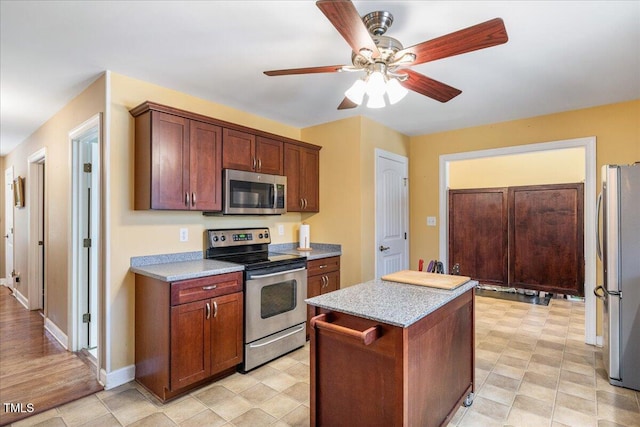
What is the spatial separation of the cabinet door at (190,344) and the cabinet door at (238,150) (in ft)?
4.16

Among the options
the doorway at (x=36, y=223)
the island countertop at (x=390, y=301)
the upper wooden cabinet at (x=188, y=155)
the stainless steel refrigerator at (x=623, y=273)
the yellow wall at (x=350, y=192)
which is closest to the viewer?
the island countertop at (x=390, y=301)

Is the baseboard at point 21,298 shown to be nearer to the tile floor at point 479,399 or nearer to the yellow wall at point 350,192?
the tile floor at point 479,399

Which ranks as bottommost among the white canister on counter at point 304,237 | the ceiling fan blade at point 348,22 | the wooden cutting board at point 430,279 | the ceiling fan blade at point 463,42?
the wooden cutting board at point 430,279

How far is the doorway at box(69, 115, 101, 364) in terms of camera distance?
118 inches

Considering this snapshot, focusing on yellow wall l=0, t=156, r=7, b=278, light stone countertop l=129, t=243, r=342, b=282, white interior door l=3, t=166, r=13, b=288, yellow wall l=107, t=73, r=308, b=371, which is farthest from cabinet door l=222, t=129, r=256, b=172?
yellow wall l=0, t=156, r=7, b=278

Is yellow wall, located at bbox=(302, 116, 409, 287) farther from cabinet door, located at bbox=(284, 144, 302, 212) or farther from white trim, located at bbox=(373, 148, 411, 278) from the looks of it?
cabinet door, located at bbox=(284, 144, 302, 212)

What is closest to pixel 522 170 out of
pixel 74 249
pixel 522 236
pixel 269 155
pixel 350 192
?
pixel 522 236

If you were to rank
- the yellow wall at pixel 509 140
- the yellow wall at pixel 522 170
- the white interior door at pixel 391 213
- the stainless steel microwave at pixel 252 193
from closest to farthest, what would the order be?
1. the stainless steel microwave at pixel 252 193
2. the yellow wall at pixel 509 140
3. the white interior door at pixel 391 213
4. the yellow wall at pixel 522 170

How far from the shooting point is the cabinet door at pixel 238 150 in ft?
9.63

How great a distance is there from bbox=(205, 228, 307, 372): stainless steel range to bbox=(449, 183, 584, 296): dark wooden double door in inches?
101

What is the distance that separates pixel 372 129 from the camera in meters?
3.81

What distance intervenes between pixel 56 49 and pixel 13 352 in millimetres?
2782

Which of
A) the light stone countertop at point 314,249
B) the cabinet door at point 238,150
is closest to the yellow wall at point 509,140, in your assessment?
the light stone countertop at point 314,249

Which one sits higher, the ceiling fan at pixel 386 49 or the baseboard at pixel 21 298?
the ceiling fan at pixel 386 49
